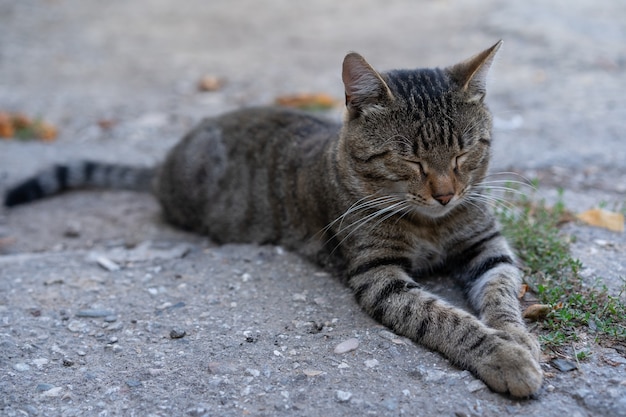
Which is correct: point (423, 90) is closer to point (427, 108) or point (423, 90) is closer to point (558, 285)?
point (427, 108)

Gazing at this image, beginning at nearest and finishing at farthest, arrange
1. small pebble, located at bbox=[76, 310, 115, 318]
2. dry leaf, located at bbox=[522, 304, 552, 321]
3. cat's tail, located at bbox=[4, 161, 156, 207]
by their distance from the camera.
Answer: dry leaf, located at bbox=[522, 304, 552, 321] → small pebble, located at bbox=[76, 310, 115, 318] → cat's tail, located at bbox=[4, 161, 156, 207]

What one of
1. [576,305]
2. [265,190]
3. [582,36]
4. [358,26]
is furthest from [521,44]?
[576,305]

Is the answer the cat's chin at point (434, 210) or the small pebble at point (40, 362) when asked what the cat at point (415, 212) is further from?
the small pebble at point (40, 362)

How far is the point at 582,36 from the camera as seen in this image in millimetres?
8836

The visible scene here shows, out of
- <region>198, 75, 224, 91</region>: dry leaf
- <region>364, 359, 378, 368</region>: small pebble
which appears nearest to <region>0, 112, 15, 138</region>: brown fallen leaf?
<region>198, 75, 224, 91</region>: dry leaf

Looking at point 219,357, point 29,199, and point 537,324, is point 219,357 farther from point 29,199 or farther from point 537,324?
point 29,199

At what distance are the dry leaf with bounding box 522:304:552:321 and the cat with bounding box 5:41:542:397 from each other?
0.21ft

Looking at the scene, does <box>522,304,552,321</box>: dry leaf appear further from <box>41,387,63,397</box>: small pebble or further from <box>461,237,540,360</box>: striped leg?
<box>41,387,63,397</box>: small pebble

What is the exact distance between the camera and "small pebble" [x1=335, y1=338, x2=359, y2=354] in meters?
3.13

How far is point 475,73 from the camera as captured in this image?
11.5 feet

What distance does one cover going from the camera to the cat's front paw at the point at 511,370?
2.69 m

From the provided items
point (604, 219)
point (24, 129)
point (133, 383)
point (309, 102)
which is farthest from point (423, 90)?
point (24, 129)

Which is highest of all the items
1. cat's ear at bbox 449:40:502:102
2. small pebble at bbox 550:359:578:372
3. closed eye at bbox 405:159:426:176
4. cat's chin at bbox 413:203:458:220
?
cat's ear at bbox 449:40:502:102

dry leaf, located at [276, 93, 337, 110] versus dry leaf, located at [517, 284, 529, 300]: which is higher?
dry leaf, located at [276, 93, 337, 110]
